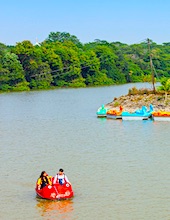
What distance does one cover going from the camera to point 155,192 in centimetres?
2453

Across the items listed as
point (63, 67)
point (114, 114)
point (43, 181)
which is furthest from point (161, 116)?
point (63, 67)

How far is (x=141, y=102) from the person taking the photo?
180 feet

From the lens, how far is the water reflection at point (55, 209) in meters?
21.7

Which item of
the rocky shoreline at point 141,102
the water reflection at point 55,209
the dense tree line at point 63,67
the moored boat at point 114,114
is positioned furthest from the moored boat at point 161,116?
the dense tree line at point 63,67

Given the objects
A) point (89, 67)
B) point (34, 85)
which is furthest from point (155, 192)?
point (89, 67)

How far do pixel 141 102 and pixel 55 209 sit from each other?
33.8 meters

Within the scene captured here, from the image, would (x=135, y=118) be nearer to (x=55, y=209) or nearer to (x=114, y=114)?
(x=114, y=114)

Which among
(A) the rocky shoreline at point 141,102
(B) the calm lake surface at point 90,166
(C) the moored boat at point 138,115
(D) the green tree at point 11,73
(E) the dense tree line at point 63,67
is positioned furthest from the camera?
(E) the dense tree line at point 63,67

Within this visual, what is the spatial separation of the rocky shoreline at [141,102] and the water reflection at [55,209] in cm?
2976

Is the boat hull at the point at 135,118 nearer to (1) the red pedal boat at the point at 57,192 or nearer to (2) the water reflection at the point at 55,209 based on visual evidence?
(1) the red pedal boat at the point at 57,192

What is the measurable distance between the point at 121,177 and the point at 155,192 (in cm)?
316

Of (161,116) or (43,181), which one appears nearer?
(43,181)

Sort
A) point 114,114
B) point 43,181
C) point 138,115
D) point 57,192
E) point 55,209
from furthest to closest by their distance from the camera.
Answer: point 114,114 → point 138,115 → point 43,181 → point 57,192 → point 55,209

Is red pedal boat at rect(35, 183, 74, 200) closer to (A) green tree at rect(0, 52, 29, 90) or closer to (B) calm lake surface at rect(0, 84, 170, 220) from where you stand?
(B) calm lake surface at rect(0, 84, 170, 220)
